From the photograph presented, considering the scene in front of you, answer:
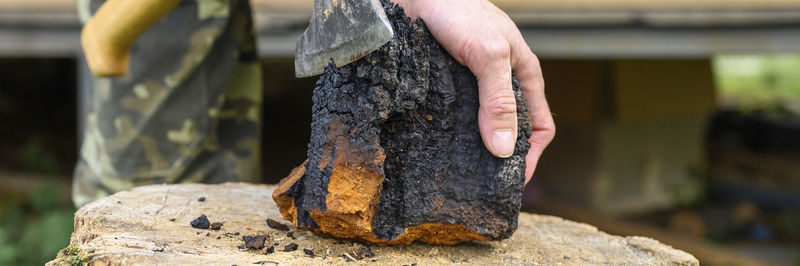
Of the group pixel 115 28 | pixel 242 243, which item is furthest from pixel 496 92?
pixel 115 28

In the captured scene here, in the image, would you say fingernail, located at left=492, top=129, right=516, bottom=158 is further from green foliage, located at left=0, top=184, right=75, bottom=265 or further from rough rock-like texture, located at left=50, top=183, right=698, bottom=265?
green foliage, located at left=0, top=184, right=75, bottom=265

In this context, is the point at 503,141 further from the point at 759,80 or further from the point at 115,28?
the point at 759,80

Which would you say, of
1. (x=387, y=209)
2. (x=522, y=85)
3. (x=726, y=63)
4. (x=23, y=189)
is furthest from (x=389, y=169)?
(x=726, y=63)

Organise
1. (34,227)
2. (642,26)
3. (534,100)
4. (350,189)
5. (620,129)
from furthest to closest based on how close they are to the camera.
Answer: (620,129)
(34,227)
(642,26)
(534,100)
(350,189)

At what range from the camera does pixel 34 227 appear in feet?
15.1

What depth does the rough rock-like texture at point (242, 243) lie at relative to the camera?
165 cm

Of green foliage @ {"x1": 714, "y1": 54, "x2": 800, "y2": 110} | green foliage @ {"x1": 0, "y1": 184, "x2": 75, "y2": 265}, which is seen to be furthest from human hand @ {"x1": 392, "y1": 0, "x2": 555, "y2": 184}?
green foliage @ {"x1": 714, "y1": 54, "x2": 800, "y2": 110}

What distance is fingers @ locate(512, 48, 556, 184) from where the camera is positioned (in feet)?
6.45

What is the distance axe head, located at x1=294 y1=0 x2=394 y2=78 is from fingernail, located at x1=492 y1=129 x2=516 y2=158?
16.4 inches

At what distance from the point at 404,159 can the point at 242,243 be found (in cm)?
49

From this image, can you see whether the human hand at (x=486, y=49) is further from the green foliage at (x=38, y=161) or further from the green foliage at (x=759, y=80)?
the green foliage at (x=759, y=80)

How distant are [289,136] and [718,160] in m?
4.62

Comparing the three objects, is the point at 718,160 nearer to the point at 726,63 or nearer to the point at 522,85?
the point at 522,85

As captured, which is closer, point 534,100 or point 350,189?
point 350,189
